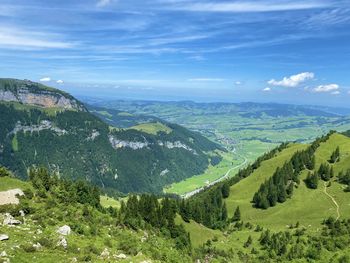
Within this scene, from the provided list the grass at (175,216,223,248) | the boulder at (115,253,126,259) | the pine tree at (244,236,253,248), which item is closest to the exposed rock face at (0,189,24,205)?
the boulder at (115,253,126,259)

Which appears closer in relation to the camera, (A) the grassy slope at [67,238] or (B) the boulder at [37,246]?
(A) the grassy slope at [67,238]

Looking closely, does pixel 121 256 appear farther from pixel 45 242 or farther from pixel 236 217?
pixel 236 217

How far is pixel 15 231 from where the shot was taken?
213 ft

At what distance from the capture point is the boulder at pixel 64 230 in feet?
235

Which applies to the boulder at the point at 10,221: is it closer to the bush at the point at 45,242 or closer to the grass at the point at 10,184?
the bush at the point at 45,242

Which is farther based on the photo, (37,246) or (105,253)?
(105,253)

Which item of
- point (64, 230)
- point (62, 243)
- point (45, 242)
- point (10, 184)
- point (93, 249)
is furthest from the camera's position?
point (10, 184)

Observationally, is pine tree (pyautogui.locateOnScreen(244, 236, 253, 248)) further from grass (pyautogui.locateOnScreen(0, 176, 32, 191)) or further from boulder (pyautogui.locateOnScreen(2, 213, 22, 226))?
boulder (pyautogui.locateOnScreen(2, 213, 22, 226))

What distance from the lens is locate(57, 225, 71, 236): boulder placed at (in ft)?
235

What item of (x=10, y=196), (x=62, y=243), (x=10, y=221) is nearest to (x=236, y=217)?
(x=10, y=196)

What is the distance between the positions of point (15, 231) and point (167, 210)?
6871cm

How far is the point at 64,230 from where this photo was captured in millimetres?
72562

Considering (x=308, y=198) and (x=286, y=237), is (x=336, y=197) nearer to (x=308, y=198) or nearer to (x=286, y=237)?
(x=308, y=198)

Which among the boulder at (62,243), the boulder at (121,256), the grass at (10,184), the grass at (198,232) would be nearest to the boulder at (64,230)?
the boulder at (62,243)
